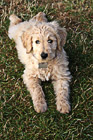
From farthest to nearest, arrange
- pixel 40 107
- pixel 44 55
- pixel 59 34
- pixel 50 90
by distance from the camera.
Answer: pixel 50 90 → pixel 59 34 → pixel 40 107 → pixel 44 55

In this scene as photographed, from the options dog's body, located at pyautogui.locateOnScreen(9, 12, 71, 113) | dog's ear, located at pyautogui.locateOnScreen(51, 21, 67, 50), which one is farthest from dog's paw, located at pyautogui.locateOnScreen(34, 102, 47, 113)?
dog's ear, located at pyautogui.locateOnScreen(51, 21, 67, 50)

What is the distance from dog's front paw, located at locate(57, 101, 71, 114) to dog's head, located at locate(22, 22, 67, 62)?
34.2 inches

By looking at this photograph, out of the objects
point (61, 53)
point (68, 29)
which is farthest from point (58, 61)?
point (68, 29)

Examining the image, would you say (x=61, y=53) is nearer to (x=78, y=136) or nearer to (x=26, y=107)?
(x=26, y=107)

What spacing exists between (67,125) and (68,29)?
124 inches

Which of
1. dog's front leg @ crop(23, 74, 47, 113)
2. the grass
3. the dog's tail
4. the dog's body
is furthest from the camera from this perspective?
the dog's tail

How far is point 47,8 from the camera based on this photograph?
7.09 m

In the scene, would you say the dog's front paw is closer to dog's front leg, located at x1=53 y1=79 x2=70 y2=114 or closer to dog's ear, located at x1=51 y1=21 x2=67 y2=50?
dog's front leg, located at x1=53 y1=79 x2=70 y2=114

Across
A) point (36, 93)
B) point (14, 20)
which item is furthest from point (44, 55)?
point (14, 20)

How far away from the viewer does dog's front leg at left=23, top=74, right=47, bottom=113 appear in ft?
14.1

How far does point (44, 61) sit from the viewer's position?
4.32 metres

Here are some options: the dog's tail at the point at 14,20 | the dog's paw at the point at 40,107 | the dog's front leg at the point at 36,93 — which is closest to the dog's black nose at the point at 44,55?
the dog's front leg at the point at 36,93

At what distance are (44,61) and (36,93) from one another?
658 mm

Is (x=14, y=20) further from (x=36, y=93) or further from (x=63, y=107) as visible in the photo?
(x=63, y=107)
